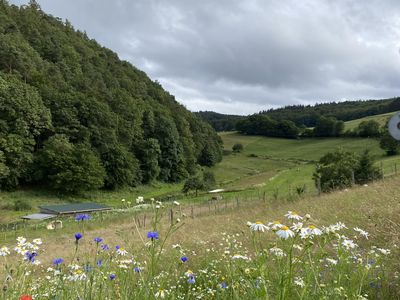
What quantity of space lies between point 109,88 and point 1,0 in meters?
27.2

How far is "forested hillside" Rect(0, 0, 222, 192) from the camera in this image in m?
52.8

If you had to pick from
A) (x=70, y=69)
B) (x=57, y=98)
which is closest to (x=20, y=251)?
(x=57, y=98)

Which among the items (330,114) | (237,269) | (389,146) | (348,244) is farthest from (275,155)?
(237,269)

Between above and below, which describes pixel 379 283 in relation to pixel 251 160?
above

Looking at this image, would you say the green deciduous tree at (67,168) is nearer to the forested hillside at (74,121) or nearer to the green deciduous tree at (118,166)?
the forested hillside at (74,121)

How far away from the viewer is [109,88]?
8450cm

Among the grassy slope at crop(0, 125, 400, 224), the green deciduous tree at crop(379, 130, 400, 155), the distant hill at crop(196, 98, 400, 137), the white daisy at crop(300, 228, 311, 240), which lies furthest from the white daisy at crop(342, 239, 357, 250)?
the distant hill at crop(196, 98, 400, 137)

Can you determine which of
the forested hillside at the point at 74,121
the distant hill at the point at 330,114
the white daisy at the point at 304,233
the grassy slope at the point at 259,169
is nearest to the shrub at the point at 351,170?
the grassy slope at the point at 259,169

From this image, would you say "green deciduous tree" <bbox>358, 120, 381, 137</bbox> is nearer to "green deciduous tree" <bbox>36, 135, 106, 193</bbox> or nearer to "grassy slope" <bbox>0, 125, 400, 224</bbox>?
"grassy slope" <bbox>0, 125, 400, 224</bbox>

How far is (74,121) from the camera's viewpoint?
200ft

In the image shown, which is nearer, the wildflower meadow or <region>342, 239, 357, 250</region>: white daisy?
the wildflower meadow

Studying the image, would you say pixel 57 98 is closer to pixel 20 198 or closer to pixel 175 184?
pixel 20 198

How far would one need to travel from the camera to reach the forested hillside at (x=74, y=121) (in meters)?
52.8

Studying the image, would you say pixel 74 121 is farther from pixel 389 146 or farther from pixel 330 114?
pixel 330 114
